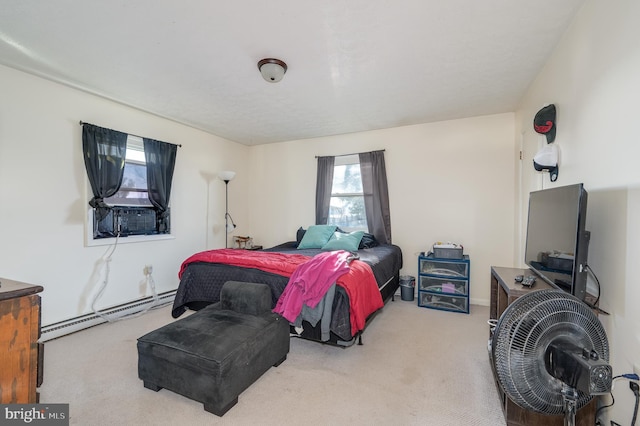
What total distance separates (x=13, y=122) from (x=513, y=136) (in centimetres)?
518

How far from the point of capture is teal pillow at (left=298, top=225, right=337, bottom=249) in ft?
13.1

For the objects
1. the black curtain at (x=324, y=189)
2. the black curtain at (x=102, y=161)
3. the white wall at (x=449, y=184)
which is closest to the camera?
the black curtain at (x=102, y=161)

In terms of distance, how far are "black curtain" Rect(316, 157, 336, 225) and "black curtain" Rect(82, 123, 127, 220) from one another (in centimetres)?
260

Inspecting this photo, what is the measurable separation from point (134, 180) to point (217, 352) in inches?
106

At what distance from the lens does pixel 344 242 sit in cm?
372

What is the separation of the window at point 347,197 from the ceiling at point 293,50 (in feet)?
3.98

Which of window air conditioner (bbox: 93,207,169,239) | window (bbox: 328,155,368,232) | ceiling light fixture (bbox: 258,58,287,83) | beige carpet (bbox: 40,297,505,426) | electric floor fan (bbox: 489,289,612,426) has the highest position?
ceiling light fixture (bbox: 258,58,287,83)

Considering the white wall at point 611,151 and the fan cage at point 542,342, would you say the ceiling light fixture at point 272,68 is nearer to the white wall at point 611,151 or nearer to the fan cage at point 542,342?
the white wall at point 611,151

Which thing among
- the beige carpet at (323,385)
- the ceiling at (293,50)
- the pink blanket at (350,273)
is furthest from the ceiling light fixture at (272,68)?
the beige carpet at (323,385)

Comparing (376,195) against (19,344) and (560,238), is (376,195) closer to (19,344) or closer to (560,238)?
(560,238)

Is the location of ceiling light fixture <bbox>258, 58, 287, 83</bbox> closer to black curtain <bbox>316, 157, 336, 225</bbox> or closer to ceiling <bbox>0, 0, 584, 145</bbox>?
ceiling <bbox>0, 0, 584, 145</bbox>

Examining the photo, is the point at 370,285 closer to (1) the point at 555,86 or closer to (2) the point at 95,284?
(1) the point at 555,86

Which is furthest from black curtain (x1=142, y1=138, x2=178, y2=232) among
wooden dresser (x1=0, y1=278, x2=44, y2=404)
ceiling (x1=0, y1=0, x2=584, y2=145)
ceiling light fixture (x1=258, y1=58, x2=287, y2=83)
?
wooden dresser (x1=0, y1=278, x2=44, y2=404)

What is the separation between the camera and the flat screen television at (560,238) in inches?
A: 54.3
